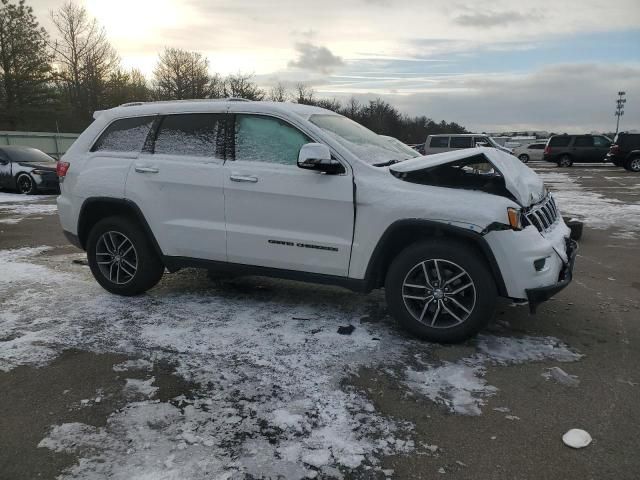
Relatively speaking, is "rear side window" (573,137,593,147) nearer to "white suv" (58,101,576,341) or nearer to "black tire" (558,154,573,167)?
"black tire" (558,154,573,167)

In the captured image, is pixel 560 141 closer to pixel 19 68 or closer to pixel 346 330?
pixel 346 330

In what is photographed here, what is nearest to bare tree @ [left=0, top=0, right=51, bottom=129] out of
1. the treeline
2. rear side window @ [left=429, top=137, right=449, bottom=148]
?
the treeline

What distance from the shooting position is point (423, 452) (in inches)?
103

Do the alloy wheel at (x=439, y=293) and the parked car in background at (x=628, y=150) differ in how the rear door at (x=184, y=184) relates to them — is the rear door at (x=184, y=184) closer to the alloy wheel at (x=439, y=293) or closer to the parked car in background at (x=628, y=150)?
the alloy wheel at (x=439, y=293)

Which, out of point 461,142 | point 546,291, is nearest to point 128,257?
point 546,291

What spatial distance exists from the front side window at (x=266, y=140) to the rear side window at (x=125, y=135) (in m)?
1.01

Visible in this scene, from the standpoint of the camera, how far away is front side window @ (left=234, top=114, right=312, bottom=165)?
13.9 ft

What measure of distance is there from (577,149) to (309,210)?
29.2 meters

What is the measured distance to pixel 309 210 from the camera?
161 inches

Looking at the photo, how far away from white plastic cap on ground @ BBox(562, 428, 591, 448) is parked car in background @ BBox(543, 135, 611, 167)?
97.4ft

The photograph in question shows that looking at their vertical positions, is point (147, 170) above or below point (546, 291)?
above

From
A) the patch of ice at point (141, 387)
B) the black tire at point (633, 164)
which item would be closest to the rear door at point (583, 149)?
the black tire at point (633, 164)

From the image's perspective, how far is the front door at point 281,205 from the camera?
4.04 meters

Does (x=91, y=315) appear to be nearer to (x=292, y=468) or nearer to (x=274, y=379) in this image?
(x=274, y=379)
